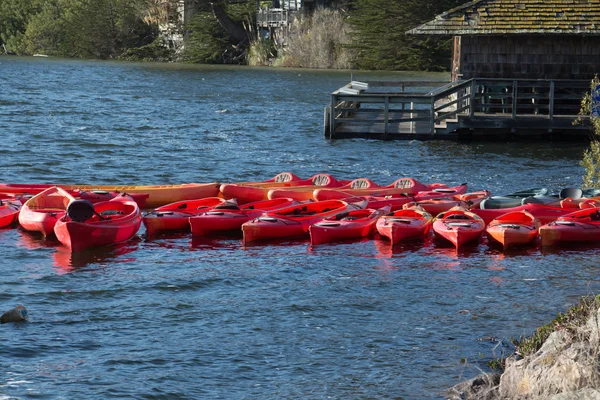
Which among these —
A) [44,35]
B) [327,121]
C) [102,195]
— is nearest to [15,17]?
[44,35]

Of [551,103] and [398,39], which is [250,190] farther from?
[398,39]

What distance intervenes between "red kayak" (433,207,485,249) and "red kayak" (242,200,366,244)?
5.59ft

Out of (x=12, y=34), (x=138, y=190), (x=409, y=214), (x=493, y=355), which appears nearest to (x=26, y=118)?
(x=138, y=190)

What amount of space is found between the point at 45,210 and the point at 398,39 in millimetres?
55613

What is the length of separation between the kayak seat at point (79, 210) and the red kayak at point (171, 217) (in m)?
1.28

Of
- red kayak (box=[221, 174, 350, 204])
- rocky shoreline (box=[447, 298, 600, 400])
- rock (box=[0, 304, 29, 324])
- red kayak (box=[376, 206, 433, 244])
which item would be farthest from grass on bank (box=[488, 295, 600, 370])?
red kayak (box=[221, 174, 350, 204])

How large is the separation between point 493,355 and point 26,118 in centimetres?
3129

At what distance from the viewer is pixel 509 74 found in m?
29.3

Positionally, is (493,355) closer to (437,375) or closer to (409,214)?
(437,375)

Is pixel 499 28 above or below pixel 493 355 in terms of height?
above

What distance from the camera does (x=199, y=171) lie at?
25672 mm

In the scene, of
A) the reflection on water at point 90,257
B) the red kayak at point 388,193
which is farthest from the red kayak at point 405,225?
the reflection on water at point 90,257

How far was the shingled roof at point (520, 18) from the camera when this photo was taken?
2795 cm

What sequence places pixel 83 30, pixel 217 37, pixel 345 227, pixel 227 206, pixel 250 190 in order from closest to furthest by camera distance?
pixel 345 227 < pixel 227 206 < pixel 250 190 < pixel 217 37 < pixel 83 30
